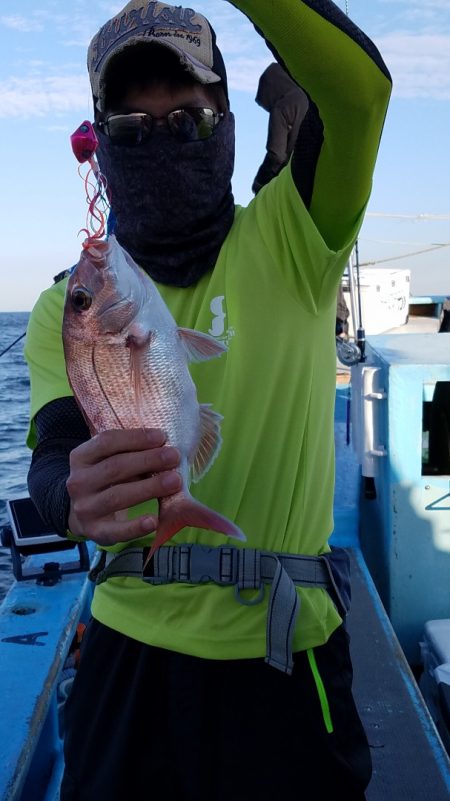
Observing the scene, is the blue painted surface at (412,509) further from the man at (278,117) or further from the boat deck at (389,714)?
the man at (278,117)

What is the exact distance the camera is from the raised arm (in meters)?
1.51

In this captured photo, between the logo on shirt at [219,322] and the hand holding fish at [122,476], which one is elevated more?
the logo on shirt at [219,322]

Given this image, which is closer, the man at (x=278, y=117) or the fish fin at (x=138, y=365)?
the fish fin at (x=138, y=365)

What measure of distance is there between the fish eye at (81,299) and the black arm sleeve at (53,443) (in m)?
0.43

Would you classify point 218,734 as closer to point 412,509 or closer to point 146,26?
point 146,26

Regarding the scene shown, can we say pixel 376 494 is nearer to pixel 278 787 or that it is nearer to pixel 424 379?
pixel 424 379

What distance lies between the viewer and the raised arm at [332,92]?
1.51m


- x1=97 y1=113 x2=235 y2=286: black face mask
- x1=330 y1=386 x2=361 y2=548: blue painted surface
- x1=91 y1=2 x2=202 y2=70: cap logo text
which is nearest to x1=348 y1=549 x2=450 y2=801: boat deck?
x1=330 y1=386 x2=361 y2=548: blue painted surface

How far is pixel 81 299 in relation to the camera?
1.62m

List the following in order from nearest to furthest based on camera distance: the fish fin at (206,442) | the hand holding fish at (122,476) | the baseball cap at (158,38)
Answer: the hand holding fish at (122,476) → the fish fin at (206,442) → the baseball cap at (158,38)

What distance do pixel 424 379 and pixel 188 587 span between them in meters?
3.08

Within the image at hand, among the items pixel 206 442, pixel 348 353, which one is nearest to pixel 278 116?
pixel 348 353

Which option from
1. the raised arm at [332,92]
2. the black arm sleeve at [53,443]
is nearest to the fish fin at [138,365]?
the black arm sleeve at [53,443]

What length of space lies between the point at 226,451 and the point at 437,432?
4228 millimetres
